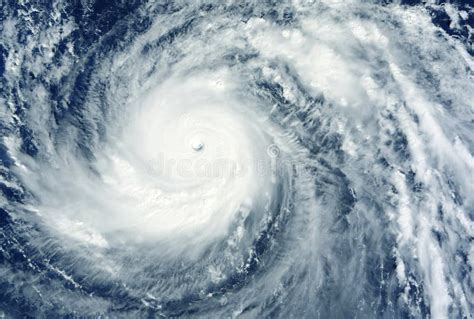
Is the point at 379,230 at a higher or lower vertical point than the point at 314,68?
lower

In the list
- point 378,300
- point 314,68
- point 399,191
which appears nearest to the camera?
point 378,300

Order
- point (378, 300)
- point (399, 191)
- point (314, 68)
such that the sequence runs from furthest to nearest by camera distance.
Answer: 1. point (314, 68)
2. point (399, 191)
3. point (378, 300)

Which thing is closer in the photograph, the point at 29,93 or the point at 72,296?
the point at 72,296

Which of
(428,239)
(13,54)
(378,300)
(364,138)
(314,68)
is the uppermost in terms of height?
(314,68)

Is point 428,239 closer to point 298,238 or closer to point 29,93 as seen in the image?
point 298,238

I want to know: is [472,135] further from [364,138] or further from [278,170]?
[278,170]

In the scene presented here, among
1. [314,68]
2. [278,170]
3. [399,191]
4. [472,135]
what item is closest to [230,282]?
[278,170]
